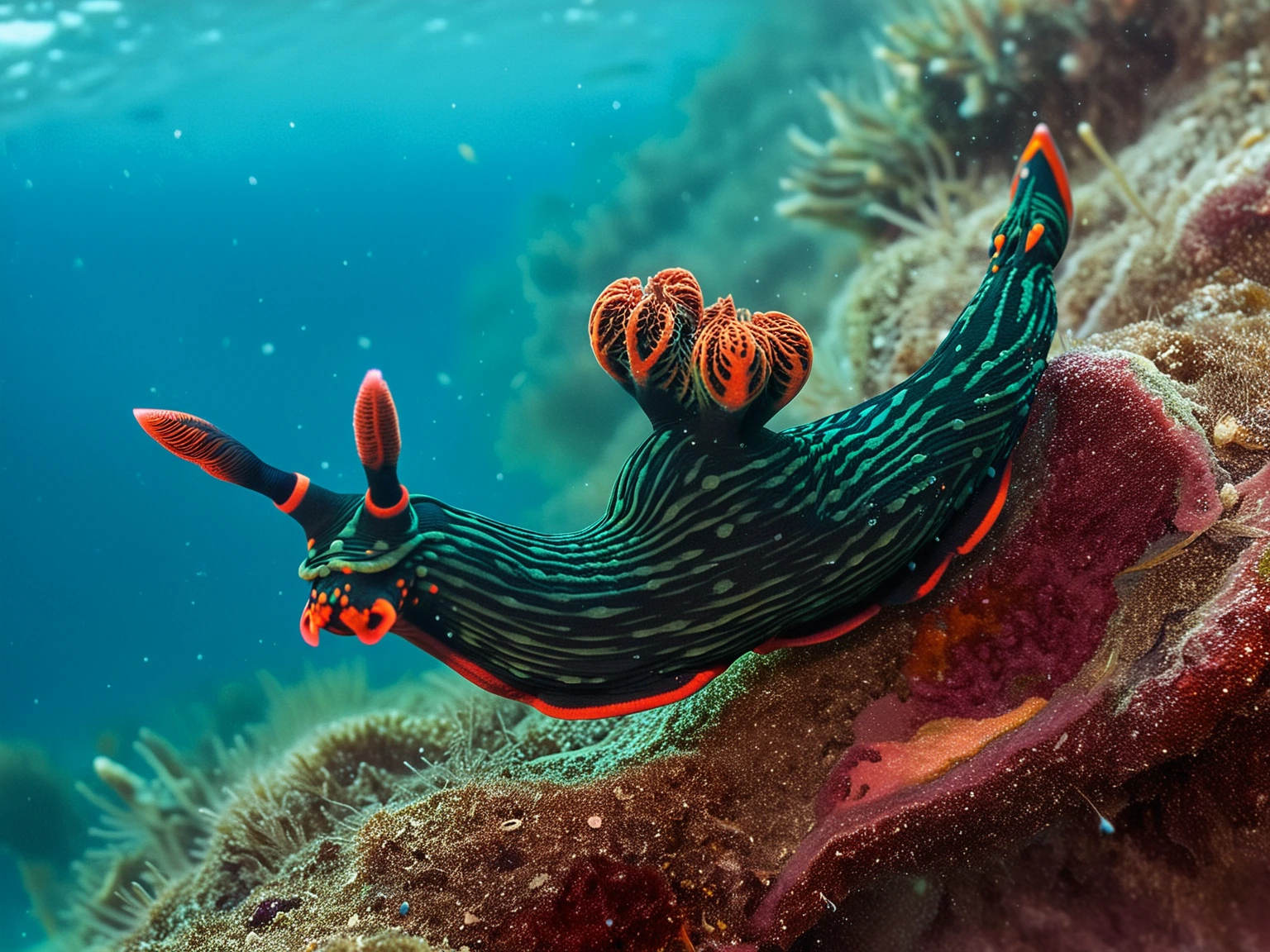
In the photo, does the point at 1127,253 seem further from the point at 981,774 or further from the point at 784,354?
the point at 981,774

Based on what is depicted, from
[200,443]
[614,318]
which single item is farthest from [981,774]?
[200,443]

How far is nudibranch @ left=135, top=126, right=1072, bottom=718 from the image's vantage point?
2.06m

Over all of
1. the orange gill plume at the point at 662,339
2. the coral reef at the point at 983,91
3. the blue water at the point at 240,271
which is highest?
the blue water at the point at 240,271

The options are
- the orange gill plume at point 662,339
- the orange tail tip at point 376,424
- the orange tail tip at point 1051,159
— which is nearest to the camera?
the orange tail tip at point 376,424

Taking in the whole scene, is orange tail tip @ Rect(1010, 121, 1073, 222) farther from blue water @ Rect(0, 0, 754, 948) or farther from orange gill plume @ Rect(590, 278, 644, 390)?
blue water @ Rect(0, 0, 754, 948)

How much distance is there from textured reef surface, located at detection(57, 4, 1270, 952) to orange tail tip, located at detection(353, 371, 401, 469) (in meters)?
0.96

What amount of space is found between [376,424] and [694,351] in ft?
3.03

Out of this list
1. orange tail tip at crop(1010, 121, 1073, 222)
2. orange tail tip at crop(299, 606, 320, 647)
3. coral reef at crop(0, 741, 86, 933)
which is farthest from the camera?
coral reef at crop(0, 741, 86, 933)

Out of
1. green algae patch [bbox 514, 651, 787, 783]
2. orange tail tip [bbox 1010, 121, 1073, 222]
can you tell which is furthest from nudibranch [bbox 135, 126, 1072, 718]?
orange tail tip [bbox 1010, 121, 1073, 222]

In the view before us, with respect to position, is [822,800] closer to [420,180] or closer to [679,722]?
[679,722]

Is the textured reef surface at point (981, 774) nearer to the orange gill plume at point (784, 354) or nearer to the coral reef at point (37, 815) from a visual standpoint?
the orange gill plume at point (784, 354)

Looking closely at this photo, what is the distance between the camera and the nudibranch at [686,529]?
2061 millimetres

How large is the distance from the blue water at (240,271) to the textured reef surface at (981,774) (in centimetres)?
1318

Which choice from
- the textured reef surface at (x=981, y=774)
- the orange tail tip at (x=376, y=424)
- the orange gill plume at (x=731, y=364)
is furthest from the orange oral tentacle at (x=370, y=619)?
the orange gill plume at (x=731, y=364)
